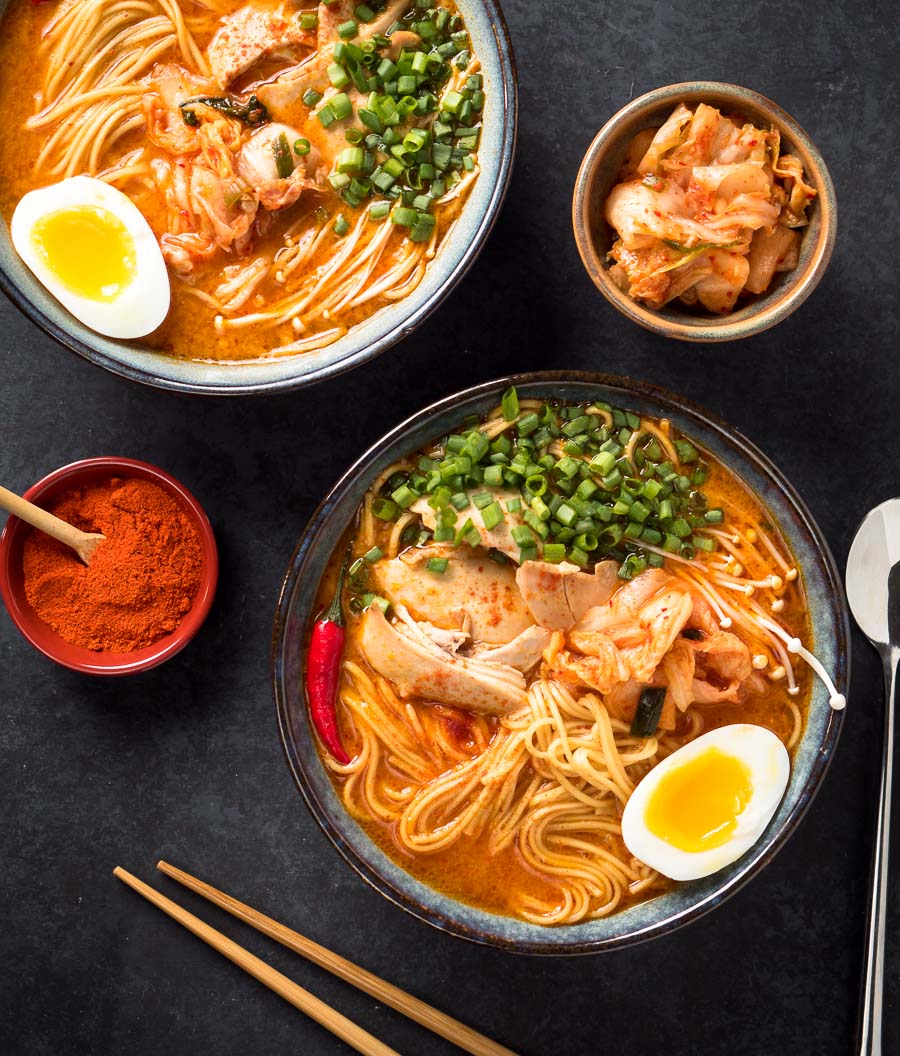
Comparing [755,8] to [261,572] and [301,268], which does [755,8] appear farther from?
[261,572]

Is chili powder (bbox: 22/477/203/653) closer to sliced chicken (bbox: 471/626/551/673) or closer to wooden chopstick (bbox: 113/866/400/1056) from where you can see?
wooden chopstick (bbox: 113/866/400/1056)

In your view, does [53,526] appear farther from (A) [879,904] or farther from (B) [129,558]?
(A) [879,904]

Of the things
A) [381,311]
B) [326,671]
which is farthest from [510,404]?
[326,671]

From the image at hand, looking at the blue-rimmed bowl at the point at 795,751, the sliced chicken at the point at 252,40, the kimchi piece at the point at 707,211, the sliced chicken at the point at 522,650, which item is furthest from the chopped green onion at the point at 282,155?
the sliced chicken at the point at 522,650

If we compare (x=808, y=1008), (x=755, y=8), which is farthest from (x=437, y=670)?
(x=755, y=8)

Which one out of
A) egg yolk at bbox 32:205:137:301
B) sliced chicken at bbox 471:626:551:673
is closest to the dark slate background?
egg yolk at bbox 32:205:137:301
